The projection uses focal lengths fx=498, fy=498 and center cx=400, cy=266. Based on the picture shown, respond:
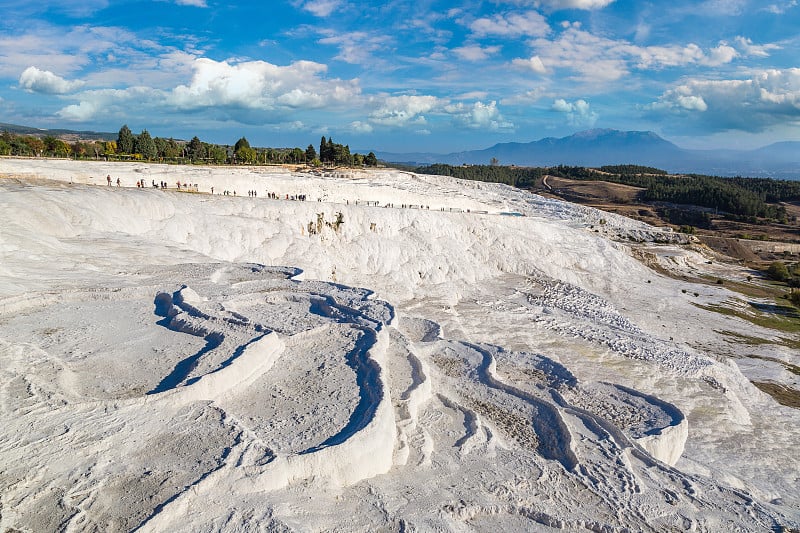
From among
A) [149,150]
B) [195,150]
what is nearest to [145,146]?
[149,150]

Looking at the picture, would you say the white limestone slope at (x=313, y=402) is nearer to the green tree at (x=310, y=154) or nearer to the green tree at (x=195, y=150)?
the green tree at (x=195, y=150)

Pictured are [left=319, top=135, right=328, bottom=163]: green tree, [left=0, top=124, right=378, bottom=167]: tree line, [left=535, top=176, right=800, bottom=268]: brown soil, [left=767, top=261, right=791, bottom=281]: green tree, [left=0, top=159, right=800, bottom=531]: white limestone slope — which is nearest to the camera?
[left=0, top=159, right=800, bottom=531]: white limestone slope

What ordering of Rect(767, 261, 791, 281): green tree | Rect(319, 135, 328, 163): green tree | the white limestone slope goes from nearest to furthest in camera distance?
the white limestone slope
Rect(767, 261, 791, 281): green tree
Rect(319, 135, 328, 163): green tree

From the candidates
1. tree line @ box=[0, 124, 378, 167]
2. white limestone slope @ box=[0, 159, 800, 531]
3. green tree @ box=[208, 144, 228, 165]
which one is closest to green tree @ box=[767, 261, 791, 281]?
white limestone slope @ box=[0, 159, 800, 531]

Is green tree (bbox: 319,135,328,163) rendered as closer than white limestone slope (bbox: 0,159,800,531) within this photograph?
No

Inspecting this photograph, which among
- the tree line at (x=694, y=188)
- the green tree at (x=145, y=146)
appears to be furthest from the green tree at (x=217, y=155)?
the tree line at (x=694, y=188)

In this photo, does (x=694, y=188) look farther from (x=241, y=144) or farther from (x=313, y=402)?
(x=313, y=402)

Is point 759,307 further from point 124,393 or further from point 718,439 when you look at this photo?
point 124,393

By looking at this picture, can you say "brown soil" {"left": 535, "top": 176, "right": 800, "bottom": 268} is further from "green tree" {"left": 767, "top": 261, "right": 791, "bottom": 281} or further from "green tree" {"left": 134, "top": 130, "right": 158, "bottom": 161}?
"green tree" {"left": 134, "top": 130, "right": 158, "bottom": 161}

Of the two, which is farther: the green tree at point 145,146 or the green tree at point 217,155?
the green tree at point 217,155
